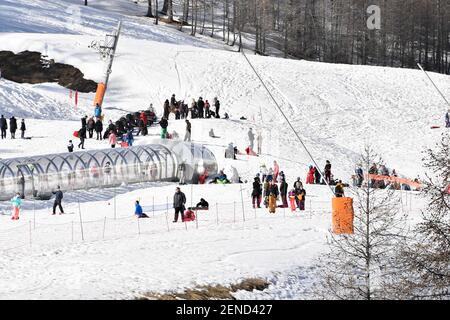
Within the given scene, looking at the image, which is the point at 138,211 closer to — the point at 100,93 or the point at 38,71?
the point at 100,93

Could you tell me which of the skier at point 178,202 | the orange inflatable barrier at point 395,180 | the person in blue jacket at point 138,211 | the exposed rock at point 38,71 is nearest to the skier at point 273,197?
the skier at point 178,202

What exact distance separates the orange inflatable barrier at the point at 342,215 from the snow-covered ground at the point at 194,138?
0.72m

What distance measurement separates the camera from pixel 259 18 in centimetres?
Result: 9906

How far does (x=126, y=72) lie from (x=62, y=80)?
4.69 meters

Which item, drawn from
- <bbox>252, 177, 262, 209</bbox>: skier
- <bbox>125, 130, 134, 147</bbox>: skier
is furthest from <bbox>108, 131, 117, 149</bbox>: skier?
<bbox>252, 177, 262, 209</bbox>: skier

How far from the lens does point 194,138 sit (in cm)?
5056

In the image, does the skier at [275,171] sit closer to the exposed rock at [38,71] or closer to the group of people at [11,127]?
the group of people at [11,127]

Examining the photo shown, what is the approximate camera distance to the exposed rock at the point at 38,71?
65688 millimetres

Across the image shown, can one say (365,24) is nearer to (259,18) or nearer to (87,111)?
(259,18)

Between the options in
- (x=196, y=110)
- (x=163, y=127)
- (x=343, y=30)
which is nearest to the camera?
(x=163, y=127)

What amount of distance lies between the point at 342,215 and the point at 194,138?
19162 millimetres

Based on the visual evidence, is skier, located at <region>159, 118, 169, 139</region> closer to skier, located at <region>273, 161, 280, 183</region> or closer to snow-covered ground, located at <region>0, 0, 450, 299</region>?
snow-covered ground, located at <region>0, 0, 450, 299</region>

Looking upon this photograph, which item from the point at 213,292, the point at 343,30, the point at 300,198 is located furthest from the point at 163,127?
the point at 343,30
